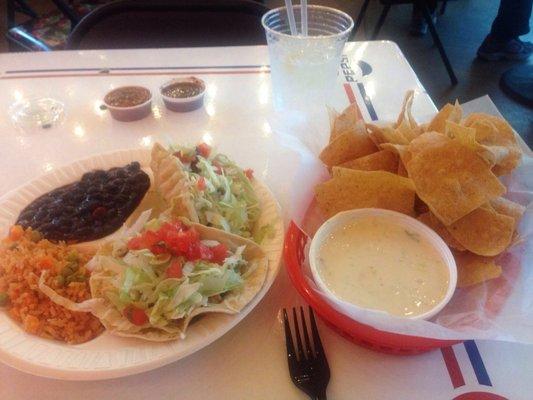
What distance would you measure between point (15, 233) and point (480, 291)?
127 centimetres

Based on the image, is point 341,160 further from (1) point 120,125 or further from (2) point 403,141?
(1) point 120,125

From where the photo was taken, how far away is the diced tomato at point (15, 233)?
1233mm

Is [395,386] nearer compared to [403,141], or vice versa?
[395,386]

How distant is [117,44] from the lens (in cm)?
263

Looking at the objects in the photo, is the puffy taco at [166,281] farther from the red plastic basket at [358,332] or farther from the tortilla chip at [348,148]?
the tortilla chip at [348,148]

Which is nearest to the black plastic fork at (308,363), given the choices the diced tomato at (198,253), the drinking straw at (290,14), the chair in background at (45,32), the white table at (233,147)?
the white table at (233,147)

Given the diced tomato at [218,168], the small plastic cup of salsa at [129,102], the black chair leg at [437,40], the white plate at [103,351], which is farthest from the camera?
the black chair leg at [437,40]

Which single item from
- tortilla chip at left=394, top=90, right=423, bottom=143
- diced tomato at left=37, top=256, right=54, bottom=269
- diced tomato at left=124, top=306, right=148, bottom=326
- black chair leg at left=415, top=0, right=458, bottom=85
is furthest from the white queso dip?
black chair leg at left=415, top=0, right=458, bottom=85

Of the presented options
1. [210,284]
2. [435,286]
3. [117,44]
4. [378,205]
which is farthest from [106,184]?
[117,44]

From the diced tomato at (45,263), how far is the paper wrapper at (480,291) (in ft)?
2.18

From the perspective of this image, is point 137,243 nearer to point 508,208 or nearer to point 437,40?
point 508,208

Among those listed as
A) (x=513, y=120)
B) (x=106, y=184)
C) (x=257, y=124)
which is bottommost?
(x=513, y=120)

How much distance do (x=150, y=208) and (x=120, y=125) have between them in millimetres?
574

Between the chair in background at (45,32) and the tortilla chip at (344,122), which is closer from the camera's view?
the tortilla chip at (344,122)
